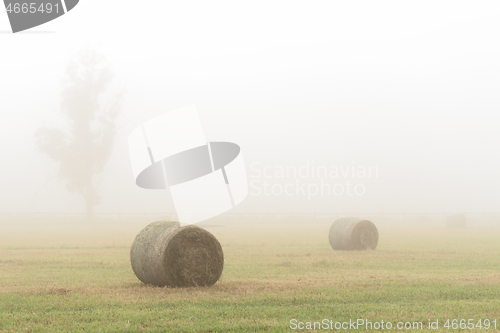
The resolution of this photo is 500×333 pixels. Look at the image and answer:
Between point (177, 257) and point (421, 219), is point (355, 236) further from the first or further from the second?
point (421, 219)

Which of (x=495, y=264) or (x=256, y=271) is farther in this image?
(x=495, y=264)

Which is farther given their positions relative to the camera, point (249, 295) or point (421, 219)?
point (421, 219)

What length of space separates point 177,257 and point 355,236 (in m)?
12.8

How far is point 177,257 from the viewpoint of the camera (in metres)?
12.5

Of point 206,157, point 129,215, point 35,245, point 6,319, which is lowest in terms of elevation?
point 129,215

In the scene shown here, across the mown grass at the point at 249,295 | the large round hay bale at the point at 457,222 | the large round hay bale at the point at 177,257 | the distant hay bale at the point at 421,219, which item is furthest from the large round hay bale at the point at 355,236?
the distant hay bale at the point at 421,219

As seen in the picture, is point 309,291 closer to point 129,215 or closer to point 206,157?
point 206,157

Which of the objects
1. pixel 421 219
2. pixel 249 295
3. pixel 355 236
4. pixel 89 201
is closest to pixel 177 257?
pixel 249 295

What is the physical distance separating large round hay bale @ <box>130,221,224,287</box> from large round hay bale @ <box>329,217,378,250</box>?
38.6ft

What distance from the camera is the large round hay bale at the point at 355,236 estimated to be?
23469 millimetres

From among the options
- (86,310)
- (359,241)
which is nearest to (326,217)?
(359,241)

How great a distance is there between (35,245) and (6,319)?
60.1ft

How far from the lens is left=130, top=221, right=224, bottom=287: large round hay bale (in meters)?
12.4

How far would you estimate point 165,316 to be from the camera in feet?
31.0
